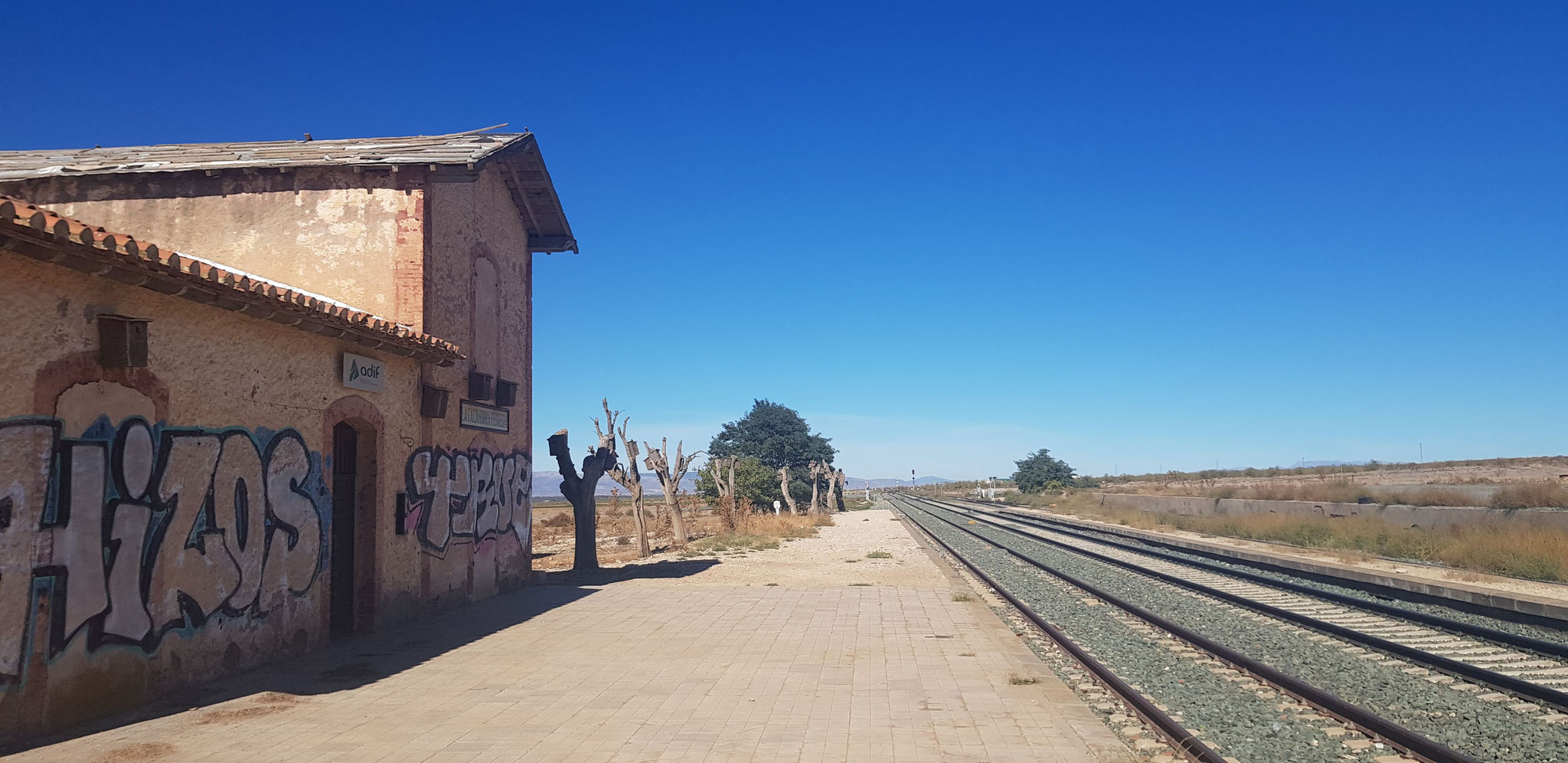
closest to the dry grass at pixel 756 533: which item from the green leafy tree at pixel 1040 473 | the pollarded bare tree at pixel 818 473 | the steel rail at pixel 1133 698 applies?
the steel rail at pixel 1133 698

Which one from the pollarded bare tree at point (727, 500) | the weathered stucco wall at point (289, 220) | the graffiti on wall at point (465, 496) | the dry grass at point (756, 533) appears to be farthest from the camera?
the pollarded bare tree at point (727, 500)

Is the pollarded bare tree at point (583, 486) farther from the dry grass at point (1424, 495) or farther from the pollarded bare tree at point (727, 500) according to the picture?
the dry grass at point (1424, 495)

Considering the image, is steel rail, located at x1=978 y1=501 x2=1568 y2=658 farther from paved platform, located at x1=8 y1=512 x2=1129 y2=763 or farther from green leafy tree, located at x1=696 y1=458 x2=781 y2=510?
green leafy tree, located at x1=696 y1=458 x2=781 y2=510

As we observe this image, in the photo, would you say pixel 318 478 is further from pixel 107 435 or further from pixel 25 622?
pixel 25 622

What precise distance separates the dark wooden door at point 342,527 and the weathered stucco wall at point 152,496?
0.82m

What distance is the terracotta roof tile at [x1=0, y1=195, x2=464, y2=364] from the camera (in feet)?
18.8


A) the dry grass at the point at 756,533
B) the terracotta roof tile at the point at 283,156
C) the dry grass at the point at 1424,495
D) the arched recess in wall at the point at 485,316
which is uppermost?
the terracotta roof tile at the point at 283,156

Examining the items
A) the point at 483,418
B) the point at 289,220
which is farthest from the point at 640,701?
the point at 289,220

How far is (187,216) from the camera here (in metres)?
13.0

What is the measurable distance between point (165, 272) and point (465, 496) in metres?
7.39

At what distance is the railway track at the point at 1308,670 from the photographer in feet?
20.3

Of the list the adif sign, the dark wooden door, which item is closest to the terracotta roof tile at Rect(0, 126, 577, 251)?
the adif sign

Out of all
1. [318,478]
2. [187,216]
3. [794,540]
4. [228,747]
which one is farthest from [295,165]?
[794,540]

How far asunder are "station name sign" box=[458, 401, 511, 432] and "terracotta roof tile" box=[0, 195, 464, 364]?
3.03 metres
